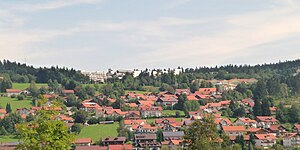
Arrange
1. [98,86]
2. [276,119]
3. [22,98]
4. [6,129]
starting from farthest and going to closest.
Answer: [98,86]
[22,98]
[276,119]
[6,129]

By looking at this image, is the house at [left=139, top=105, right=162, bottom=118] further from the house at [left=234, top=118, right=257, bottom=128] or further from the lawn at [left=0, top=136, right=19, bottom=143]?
the lawn at [left=0, top=136, right=19, bottom=143]

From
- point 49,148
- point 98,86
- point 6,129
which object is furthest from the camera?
point 98,86

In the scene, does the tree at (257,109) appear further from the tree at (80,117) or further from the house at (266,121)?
the tree at (80,117)

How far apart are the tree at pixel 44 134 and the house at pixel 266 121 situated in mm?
58868

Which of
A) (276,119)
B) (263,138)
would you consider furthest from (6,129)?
(276,119)

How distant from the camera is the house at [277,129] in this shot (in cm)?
6494

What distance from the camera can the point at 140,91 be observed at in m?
104

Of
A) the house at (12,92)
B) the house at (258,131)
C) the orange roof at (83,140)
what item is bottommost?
the orange roof at (83,140)

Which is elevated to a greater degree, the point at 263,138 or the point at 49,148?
the point at 49,148

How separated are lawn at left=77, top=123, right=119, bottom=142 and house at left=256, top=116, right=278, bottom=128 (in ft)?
68.8

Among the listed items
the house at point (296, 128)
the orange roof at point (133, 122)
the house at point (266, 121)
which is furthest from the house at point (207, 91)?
the house at point (296, 128)

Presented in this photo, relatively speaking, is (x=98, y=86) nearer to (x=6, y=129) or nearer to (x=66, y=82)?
(x=66, y=82)

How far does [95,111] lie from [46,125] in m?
65.8

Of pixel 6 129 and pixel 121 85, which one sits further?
pixel 121 85
